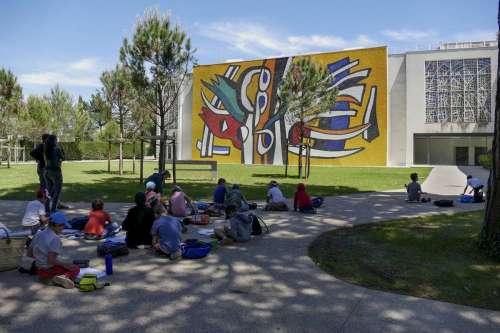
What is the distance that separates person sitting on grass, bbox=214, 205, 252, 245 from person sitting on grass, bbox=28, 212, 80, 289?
118 inches

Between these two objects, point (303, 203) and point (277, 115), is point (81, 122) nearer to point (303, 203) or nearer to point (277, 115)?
point (277, 115)

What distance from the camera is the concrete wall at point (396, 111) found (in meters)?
44.7

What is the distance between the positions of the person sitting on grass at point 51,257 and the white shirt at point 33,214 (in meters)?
2.96

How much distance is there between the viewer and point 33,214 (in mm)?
8328

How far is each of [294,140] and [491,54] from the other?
860 inches

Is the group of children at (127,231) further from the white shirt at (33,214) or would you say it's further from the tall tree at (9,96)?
the tall tree at (9,96)

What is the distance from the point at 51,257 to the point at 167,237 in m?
1.89

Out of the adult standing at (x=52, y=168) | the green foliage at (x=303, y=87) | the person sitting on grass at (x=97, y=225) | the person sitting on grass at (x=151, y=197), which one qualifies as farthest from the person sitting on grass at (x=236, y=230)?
the green foliage at (x=303, y=87)

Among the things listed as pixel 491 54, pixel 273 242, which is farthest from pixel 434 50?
pixel 273 242

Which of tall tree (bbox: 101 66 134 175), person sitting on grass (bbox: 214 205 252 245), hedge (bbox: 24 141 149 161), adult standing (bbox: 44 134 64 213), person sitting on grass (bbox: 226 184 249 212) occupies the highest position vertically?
tall tree (bbox: 101 66 134 175)

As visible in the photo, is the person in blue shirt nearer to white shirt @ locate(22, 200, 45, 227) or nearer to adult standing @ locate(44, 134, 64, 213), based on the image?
white shirt @ locate(22, 200, 45, 227)

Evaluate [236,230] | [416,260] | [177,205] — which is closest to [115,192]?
[177,205]

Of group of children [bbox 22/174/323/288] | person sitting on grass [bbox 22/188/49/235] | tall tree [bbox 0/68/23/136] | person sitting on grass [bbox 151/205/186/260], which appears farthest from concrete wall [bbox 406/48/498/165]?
person sitting on grass [bbox 22/188/49/235]

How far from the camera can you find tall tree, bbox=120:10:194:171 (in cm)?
1902
